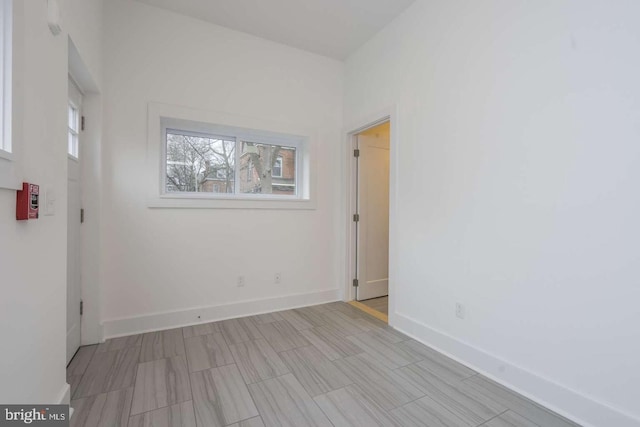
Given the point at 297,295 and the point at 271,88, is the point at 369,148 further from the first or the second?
the point at 297,295

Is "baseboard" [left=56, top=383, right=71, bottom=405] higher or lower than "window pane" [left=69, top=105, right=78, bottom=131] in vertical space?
lower

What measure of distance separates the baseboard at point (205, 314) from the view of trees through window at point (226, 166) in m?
1.23

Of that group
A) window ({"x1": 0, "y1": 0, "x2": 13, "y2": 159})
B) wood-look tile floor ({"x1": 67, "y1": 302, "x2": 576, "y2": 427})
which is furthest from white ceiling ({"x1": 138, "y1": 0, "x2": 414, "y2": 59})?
wood-look tile floor ({"x1": 67, "y1": 302, "x2": 576, "y2": 427})

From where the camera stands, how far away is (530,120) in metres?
1.76

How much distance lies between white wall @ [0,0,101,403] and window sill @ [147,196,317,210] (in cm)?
109

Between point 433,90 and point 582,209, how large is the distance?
143 cm

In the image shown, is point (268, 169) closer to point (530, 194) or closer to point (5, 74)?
point (5, 74)

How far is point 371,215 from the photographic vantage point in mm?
3646

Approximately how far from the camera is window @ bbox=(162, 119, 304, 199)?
289cm

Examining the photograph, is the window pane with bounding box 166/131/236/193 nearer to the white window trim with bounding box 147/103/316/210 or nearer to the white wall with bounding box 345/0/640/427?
A: the white window trim with bounding box 147/103/316/210

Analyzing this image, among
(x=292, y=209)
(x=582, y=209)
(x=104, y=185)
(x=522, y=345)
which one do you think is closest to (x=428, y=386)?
(x=522, y=345)

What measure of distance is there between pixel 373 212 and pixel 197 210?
83.2 inches

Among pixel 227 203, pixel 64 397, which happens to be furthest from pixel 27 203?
pixel 227 203

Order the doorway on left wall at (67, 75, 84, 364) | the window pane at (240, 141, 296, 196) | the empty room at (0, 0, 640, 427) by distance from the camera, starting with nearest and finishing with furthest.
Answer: the empty room at (0, 0, 640, 427), the doorway on left wall at (67, 75, 84, 364), the window pane at (240, 141, 296, 196)
